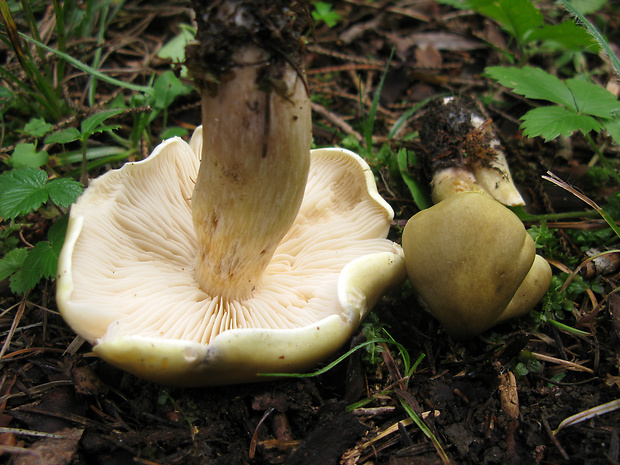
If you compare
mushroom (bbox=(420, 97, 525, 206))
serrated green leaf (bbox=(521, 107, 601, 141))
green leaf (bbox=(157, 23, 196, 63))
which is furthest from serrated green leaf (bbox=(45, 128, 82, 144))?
serrated green leaf (bbox=(521, 107, 601, 141))

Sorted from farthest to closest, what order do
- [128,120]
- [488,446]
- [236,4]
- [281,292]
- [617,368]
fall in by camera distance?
[128,120] < [281,292] < [617,368] < [488,446] < [236,4]

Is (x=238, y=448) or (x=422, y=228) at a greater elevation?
(x=422, y=228)

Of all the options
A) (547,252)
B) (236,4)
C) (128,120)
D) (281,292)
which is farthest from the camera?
(128,120)

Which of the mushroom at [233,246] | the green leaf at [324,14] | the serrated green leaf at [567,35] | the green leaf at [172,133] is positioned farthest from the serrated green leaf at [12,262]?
the serrated green leaf at [567,35]

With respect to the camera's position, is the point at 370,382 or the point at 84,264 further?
the point at 370,382

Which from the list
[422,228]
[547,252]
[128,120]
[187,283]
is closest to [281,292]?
[187,283]

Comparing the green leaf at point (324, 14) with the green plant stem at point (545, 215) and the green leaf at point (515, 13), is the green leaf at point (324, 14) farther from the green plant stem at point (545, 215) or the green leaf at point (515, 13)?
the green plant stem at point (545, 215)

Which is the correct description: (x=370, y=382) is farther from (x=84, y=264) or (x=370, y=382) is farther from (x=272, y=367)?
(x=84, y=264)
